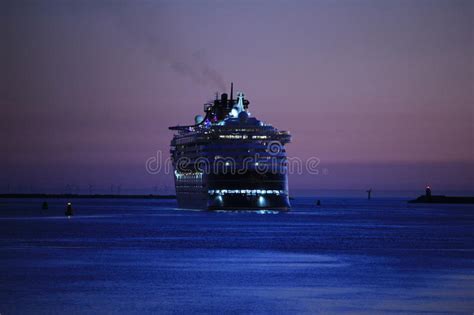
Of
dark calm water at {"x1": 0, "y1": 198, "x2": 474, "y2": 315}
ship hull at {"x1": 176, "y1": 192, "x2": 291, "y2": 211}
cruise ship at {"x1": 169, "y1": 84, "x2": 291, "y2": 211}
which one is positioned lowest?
dark calm water at {"x1": 0, "y1": 198, "x2": 474, "y2": 315}

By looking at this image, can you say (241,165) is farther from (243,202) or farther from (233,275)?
(233,275)

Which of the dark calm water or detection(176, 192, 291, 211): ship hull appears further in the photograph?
detection(176, 192, 291, 211): ship hull

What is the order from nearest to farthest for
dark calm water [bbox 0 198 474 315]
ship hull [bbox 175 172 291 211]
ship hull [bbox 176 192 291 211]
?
dark calm water [bbox 0 198 474 315], ship hull [bbox 175 172 291 211], ship hull [bbox 176 192 291 211]

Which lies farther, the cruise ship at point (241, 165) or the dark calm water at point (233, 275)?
the cruise ship at point (241, 165)

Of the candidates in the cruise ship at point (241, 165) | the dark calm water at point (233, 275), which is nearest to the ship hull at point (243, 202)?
the cruise ship at point (241, 165)

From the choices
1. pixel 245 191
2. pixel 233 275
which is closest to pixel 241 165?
pixel 245 191

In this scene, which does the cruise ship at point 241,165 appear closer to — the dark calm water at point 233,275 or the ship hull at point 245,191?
the ship hull at point 245,191

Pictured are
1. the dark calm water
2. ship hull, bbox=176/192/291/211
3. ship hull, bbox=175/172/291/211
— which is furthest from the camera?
ship hull, bbox=176/192/291/211

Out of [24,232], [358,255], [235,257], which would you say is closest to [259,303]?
[235,257]

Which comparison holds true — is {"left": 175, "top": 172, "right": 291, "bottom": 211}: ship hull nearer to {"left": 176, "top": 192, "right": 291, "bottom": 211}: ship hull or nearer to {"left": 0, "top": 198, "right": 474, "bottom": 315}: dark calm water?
{"left": 176, "top": 192, "right": 291, "bottom": 211}: ship hull

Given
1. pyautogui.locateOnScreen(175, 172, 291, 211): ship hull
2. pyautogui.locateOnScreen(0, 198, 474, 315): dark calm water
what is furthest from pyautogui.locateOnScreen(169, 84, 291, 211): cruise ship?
pyautogui.locateOnScreen(0, 198, 474, 315): dark calm water

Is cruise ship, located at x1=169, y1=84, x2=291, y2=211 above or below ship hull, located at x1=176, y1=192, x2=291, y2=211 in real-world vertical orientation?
above

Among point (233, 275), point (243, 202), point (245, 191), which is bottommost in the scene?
point (233, 275)

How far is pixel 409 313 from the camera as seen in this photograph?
23.2 metres
